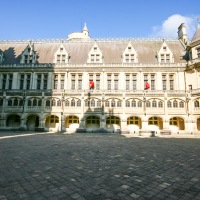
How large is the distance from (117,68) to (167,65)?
9.75 m

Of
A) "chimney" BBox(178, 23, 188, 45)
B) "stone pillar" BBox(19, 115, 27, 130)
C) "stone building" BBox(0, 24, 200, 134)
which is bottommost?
"stone pillar" BBox(19, 115, 27, 130)

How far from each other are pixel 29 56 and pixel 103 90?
17.9 meters

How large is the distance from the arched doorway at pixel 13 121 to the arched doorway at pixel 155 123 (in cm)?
2579

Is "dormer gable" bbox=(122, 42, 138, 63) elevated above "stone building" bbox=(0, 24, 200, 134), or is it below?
above

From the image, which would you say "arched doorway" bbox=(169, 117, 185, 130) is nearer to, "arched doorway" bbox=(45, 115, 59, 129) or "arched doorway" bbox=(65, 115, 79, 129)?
"arched doorway" bbox=(65, 115, 79, 129)

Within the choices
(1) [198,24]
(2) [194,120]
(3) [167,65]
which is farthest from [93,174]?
(1) [198,24]

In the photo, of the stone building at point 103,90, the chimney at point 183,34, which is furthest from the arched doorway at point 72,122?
the chimney at point 183,34

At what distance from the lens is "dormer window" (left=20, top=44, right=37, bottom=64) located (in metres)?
36.2

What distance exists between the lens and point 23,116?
32.0 meters

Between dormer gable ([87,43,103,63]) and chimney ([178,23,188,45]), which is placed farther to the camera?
chimney ([178,23,188,45])

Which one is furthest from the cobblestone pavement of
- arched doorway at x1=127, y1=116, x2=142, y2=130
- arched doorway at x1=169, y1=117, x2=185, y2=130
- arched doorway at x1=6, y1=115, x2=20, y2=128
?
arched doorway at x1=6, y1=115, x2=20, y2=128

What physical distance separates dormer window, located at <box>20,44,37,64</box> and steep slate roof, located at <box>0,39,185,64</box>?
1.34 meters

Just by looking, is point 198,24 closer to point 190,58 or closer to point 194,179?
point 190,58

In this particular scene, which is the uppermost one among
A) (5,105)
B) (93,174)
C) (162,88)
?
(162,88)
